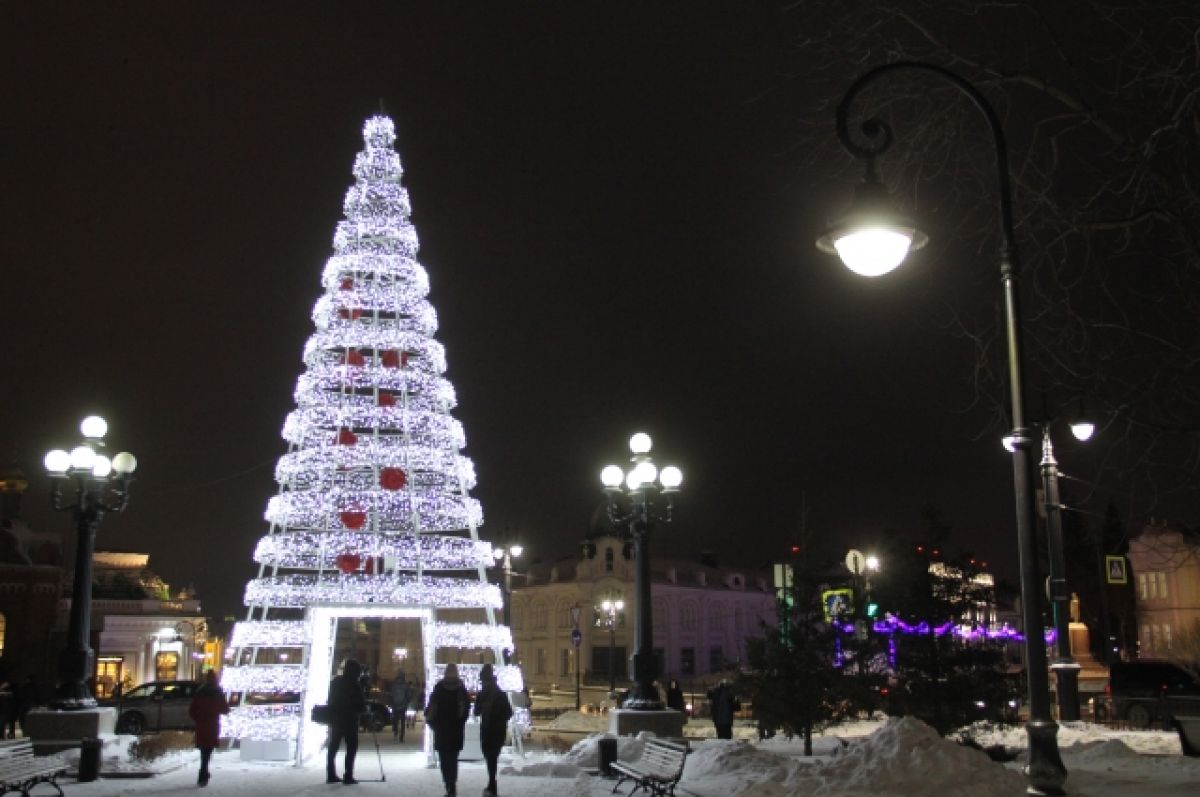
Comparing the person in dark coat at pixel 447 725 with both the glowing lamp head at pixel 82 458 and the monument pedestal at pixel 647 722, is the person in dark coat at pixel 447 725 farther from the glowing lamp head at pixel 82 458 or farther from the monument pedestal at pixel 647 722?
the glowing lamp head at pixel 82 458

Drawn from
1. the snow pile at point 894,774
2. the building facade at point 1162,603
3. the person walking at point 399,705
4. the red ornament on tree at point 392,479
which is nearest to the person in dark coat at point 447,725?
the snow pile at point 894,774

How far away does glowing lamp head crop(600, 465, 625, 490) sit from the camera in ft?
71.3

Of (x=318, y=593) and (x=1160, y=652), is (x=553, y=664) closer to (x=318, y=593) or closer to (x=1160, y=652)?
(x=1160, y=652)

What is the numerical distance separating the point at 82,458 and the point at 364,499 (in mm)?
5143

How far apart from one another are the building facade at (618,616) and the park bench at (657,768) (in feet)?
202

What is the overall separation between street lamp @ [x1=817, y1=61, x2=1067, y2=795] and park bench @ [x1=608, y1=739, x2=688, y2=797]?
722cm

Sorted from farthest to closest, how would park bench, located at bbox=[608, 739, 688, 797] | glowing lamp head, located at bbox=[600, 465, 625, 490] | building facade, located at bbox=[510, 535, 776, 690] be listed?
building facade, located at bbox=[510, 535, 776, 690] < glowing lamp head, located at bbox=[600, 465, 625, 490] < park bench, located at bbox=[608, 739, 688, 797]

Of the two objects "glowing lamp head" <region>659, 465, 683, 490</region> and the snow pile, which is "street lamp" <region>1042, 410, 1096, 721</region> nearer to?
"glowing lamp head" <region>659, 465, 683, 490</region>

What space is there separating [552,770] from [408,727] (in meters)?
14.1

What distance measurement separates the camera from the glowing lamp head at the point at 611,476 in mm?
21719

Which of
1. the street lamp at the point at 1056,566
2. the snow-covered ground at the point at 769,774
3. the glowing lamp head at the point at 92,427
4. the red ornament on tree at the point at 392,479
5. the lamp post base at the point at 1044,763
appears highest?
the glowing lamp head at the point at 92,427

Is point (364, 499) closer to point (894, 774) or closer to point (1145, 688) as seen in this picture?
point (894, 774)

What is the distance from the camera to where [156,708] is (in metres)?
34.1

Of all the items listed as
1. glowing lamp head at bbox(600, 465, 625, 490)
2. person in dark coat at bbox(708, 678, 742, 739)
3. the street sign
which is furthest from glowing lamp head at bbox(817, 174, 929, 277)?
the street sign
